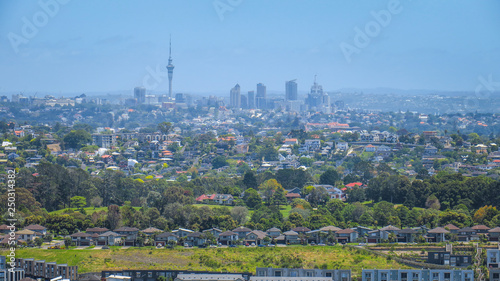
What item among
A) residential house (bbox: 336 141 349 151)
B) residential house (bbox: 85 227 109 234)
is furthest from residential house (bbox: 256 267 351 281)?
residential house (bbox: 336 141 349 151)

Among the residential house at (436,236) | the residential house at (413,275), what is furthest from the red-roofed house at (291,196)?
the residential house at (413,275)

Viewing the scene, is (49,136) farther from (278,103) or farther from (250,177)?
(278,103)

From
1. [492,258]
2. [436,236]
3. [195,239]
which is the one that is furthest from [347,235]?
[492,258]

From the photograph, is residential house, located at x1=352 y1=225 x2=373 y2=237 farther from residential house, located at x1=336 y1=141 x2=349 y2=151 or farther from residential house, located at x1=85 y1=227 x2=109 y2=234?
residential house, located at x1=336 y1=141 x2=349 y2=151

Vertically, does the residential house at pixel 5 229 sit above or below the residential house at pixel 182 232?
above

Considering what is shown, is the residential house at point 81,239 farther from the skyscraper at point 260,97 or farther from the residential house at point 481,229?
the skyscraper at point 260,97

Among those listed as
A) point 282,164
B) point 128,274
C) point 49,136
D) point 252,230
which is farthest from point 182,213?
point 49,136

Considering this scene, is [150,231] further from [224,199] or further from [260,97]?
[260,97]
